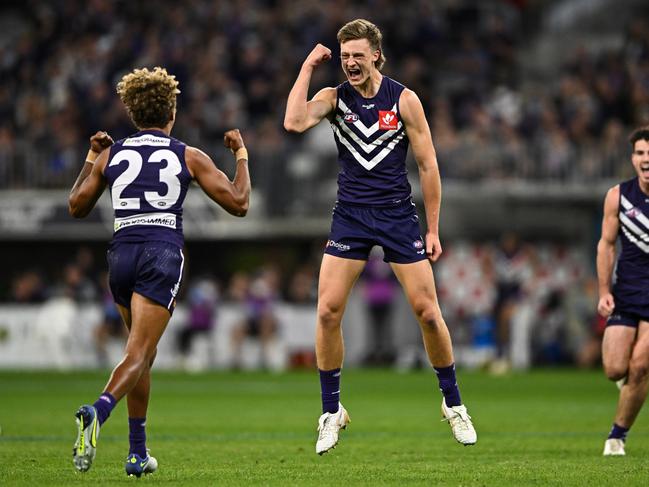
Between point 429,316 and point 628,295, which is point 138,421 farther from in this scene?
point 628,295

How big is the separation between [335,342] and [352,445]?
208 centimetres

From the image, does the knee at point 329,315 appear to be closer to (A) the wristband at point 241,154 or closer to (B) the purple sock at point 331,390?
(B) the purple sock at point 331,390

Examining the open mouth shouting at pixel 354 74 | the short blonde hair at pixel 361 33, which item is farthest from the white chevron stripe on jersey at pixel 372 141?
the short blonde hair at pixel 361 33

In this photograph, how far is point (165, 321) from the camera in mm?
8625

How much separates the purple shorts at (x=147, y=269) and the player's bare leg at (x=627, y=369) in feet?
13.0

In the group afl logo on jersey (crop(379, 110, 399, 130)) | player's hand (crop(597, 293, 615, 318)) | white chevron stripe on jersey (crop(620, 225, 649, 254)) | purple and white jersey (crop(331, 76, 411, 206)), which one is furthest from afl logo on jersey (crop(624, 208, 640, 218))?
afl logo on jersey (crop(379, 110, 399, 130))

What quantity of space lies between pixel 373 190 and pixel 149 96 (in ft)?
6.37

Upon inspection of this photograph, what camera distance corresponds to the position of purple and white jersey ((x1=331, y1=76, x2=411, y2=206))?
Result: 32.1 feet

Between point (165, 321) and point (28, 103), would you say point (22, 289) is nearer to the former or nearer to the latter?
point (28, 103)

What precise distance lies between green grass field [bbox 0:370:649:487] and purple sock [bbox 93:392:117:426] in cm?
63

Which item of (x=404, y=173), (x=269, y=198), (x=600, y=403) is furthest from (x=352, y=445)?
(x=269, y=198)

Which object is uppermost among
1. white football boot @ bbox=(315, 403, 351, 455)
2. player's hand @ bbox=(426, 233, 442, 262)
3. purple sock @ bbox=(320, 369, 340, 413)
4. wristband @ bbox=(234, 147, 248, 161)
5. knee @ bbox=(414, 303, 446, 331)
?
wristband @ bbox=(234, 147, 248, 161)

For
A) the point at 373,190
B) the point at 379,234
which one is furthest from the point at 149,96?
the point at 379,234

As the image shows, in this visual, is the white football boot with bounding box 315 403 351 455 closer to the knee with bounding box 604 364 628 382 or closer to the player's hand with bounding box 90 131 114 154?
the knee with bounding box 604 364 628 382
